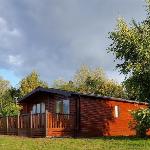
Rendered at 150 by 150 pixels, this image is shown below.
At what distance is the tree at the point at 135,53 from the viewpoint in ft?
92.1

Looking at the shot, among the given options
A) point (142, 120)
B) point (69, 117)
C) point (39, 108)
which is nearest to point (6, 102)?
point (39, 108)

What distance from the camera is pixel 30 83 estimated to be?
8056cm

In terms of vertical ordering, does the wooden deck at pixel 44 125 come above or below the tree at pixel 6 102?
below

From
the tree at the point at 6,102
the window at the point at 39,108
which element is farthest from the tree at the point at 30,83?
the window at the point at 39,108

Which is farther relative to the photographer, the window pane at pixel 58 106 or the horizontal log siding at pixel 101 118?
the window pane at pixel 58 106

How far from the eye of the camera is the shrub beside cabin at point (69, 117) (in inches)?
1222

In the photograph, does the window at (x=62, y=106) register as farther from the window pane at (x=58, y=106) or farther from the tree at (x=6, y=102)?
the tree at (x=6, y=102)

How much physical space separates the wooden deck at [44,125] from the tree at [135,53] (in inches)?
226

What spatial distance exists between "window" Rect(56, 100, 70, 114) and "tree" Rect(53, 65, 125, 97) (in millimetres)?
Result: 39179

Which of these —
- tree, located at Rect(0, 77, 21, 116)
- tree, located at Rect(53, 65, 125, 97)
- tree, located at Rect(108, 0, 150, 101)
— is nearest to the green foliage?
tree, located at Rect(108, 0, 150, 101)

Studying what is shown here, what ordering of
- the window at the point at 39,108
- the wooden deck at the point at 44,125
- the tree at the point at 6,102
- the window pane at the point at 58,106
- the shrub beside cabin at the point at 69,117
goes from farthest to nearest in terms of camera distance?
the tree at the point at 6,102 < the window at the point at 39,108 < the window pane at the point at 58,106 < the shrub beside cabin at the point at 69,117 < the wooden deck at the point at 44,125

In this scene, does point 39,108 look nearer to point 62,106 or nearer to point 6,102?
point 62,106

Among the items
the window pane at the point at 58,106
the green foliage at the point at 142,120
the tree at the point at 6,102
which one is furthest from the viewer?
the tree at the point at 6,102

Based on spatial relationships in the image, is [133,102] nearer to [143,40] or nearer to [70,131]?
[70,131]
